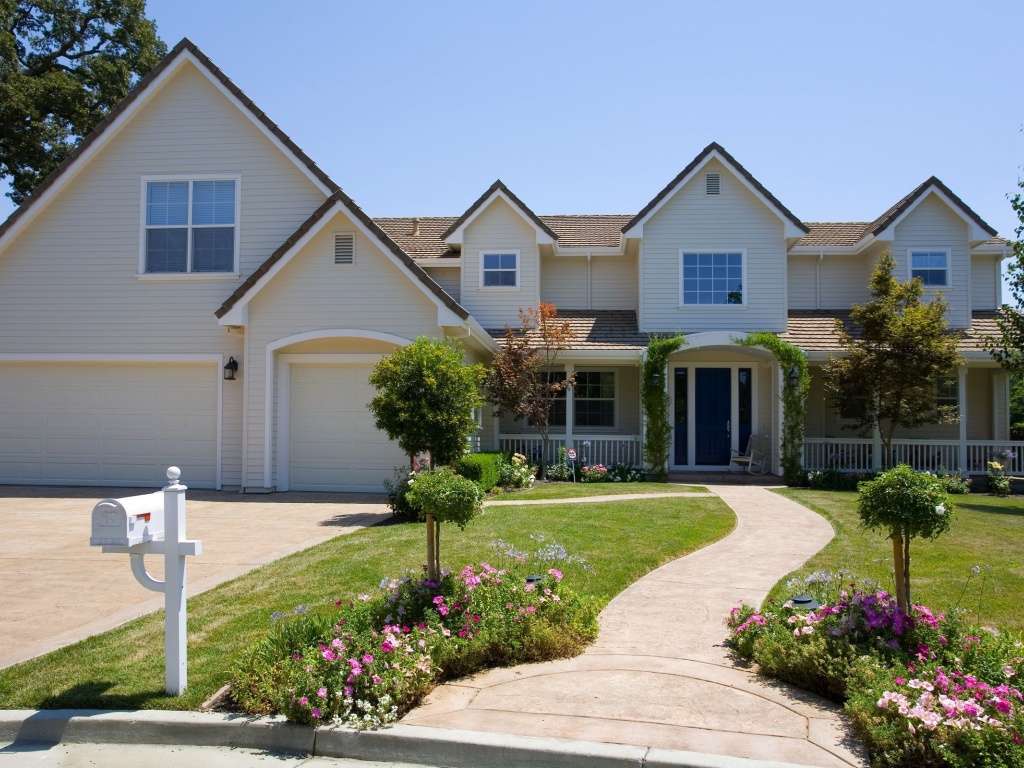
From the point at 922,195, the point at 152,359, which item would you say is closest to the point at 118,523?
the point at 152,359

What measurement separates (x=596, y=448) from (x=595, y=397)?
6.22ft

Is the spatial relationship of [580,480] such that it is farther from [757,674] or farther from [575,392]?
[757,674]

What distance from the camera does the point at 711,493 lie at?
15484 mm

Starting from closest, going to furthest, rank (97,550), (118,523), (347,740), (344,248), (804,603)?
(347,740) → (118,523) → (804,603) → (97,550) → (344,248)

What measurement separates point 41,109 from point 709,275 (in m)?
24.9

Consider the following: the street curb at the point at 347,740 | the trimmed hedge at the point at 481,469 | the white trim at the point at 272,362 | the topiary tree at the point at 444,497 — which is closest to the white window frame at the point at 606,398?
the trimmed hedge at the point at 481,469

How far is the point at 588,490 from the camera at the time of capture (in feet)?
52.3

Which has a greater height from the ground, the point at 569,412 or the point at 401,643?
the point at 569,412

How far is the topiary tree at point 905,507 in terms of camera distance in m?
5.68

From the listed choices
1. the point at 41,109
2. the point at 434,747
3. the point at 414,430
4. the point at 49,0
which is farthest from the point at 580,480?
the point at 49,0

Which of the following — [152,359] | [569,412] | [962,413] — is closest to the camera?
[152,359]

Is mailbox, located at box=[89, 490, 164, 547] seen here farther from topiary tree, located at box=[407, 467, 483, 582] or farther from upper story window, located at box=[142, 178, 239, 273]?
upper story window, located at box=[142, 178, 239, 273]

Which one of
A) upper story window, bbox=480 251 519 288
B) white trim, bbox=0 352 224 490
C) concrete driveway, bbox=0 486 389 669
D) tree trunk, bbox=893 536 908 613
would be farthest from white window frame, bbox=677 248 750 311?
tree trunk, bbox=893 536 908 613

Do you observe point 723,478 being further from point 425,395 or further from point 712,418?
point 425,395
